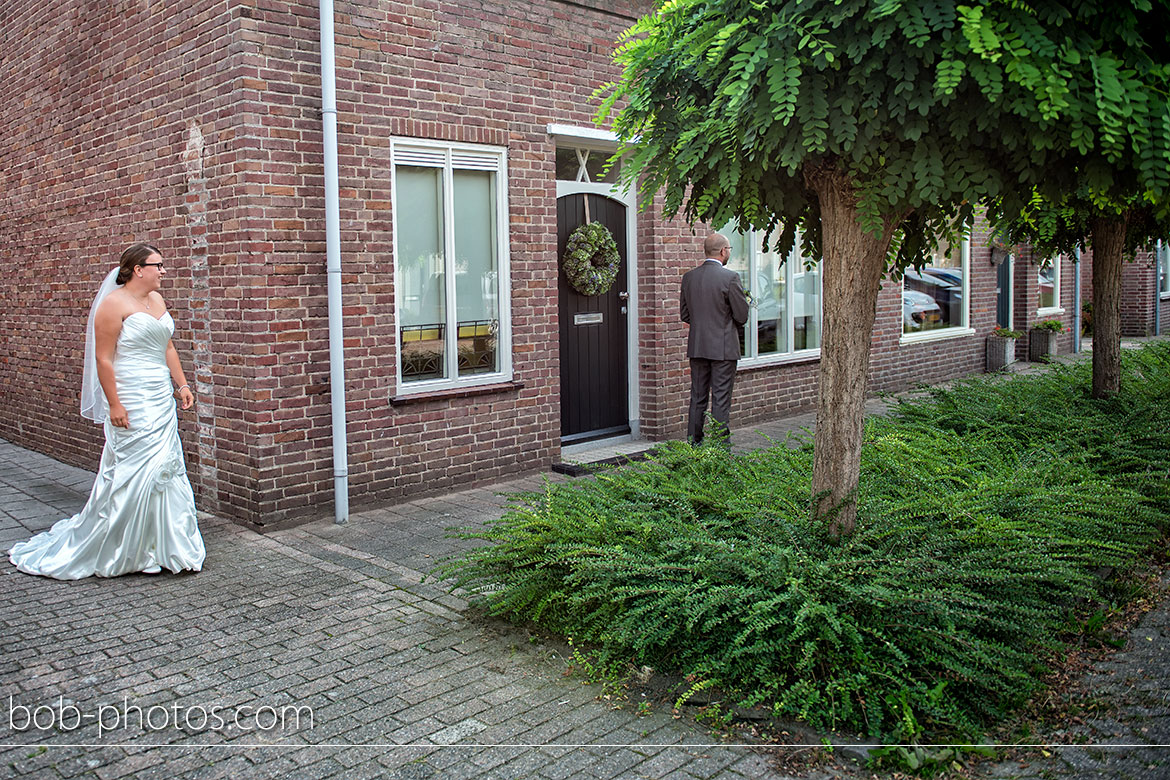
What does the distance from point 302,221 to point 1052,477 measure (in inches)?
210

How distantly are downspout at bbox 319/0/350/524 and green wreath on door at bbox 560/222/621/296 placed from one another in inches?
101

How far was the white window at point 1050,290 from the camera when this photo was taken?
59.6 ft

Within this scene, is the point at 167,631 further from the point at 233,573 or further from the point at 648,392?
the point at 648,392

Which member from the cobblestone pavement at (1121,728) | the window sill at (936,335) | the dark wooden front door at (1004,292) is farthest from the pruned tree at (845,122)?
the dark wooden front door at (1004,292)

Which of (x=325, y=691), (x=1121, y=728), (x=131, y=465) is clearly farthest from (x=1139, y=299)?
(x=325, y=691)

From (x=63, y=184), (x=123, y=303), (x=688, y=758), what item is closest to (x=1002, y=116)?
(x=688, y=758)

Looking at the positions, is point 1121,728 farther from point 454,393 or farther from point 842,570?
point 454,393

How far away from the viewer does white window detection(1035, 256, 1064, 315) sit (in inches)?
715

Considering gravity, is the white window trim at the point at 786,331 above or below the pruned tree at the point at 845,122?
below

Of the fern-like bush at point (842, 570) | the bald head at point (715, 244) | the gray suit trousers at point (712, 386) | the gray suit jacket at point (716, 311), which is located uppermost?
the bald head at point (715, 244)

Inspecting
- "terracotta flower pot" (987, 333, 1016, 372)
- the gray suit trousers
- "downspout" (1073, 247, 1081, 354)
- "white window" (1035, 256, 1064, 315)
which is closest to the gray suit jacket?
the gray suit trousers

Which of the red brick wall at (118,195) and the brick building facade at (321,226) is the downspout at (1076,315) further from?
the red brick wall at (118,195)

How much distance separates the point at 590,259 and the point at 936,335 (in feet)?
24.0

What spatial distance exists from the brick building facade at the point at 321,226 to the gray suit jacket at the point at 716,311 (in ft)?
4.02
